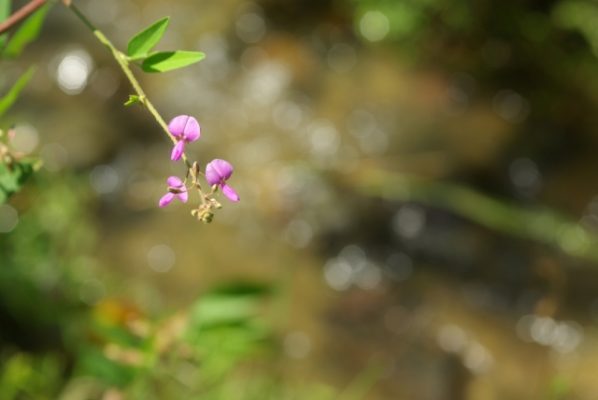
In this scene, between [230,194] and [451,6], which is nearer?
[230,194]

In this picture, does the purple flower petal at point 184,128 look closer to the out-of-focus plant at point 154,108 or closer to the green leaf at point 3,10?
the out-of-focus plant at point 154,108

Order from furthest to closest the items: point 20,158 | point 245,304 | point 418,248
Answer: point 418,248 → point 245,304 → point 20,158

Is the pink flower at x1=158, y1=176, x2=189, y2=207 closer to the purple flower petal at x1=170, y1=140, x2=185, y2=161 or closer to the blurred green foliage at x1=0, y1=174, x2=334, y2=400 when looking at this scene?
the purple flower petal at x1=170, y1=140, x2=185, y2=161

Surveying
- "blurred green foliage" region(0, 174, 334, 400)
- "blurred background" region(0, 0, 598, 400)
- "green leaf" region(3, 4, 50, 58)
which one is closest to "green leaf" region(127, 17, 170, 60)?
"green leaf" region(3, 4, 50, 58)

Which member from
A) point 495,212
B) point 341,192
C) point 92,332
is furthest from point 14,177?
point 495,212

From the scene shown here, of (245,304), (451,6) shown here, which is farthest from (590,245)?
(245,304)

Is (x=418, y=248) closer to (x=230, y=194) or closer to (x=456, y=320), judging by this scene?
(x=456, y=320)
